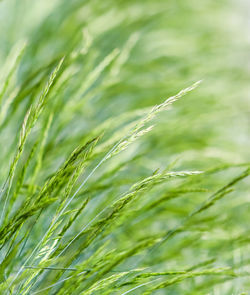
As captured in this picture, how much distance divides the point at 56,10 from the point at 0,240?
111cm

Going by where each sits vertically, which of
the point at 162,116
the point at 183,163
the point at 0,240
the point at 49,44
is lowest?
the point at 0,240

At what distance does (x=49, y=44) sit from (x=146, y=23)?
0.36 m

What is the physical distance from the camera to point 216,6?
5.67ft

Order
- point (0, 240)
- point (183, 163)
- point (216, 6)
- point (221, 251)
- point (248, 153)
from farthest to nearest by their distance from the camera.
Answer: point (216, 6) → point (248, 153) → point (183, 163) → point (221, 251) → point (0, 240)

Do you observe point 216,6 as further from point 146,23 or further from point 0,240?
point 0,240

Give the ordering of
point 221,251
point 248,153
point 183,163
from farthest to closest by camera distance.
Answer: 1. point 248,153
2. point 183,163
3. point 221,251

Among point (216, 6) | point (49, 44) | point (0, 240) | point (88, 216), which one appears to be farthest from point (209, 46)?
point (0, 240)

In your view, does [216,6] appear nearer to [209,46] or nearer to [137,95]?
[209,46]

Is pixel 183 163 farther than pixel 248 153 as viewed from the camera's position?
No

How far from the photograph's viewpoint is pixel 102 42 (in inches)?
62.3

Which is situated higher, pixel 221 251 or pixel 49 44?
pixel 49 44

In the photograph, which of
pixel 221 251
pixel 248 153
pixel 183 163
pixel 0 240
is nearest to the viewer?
pixel 0 240

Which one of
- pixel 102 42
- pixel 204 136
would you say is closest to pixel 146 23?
pixel 102 42

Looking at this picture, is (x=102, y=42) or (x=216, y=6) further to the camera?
(x=216, y=6)
